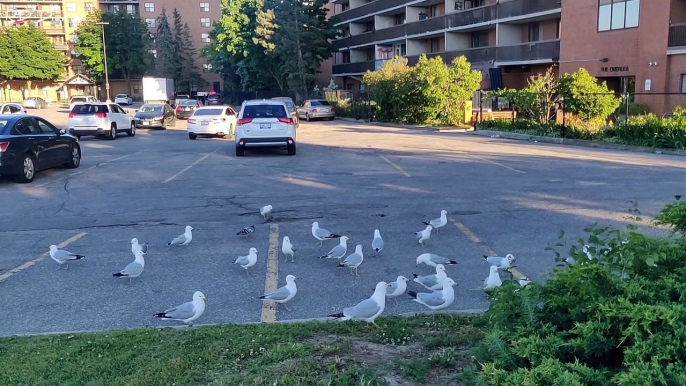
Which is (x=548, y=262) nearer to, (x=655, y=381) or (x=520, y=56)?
(x=655, y=381)

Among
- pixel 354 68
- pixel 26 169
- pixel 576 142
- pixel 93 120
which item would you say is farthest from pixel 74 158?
pixel 354 68

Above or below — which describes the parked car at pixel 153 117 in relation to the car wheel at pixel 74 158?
above

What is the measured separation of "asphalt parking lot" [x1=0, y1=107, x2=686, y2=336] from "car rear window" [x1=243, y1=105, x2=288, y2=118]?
133cm

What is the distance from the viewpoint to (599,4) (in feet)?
103

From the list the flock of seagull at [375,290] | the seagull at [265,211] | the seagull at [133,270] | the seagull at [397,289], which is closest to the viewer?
the flock of seagull at [375,290]

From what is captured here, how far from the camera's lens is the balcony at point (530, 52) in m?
35.9

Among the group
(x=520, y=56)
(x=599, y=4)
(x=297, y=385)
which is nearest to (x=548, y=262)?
(x=297, y=385)

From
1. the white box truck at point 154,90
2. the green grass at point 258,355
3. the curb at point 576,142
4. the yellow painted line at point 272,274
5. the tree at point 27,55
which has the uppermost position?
the tree at point 27,55

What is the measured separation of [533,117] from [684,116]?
6669 mm

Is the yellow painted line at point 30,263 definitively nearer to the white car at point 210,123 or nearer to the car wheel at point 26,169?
the car wheel at point 26,169

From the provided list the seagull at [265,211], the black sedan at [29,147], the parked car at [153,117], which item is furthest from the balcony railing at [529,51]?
the seagull at [265,211]

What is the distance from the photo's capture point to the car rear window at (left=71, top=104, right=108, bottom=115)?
27.3 m

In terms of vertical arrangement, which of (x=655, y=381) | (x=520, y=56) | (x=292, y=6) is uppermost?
(x=292, y=6)

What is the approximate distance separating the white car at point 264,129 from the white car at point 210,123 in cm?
806
